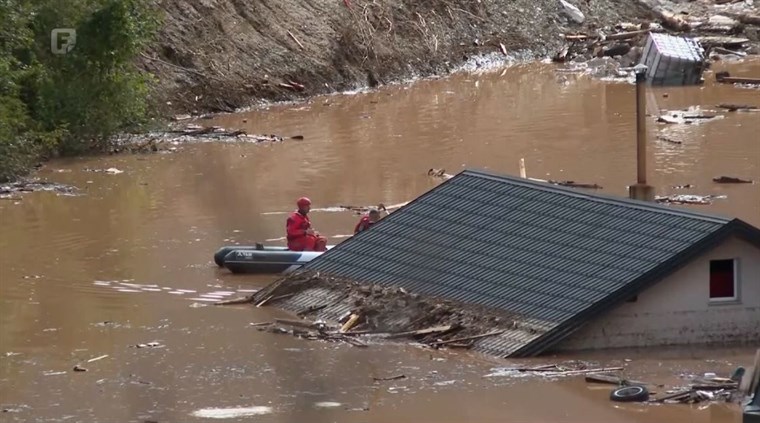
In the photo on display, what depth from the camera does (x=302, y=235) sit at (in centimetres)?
2083

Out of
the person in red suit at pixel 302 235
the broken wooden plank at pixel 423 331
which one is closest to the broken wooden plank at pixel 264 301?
the person in red suit at pixel 302 235

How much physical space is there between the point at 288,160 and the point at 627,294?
49.2 ft

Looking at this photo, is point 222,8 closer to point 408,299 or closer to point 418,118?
point 418,118

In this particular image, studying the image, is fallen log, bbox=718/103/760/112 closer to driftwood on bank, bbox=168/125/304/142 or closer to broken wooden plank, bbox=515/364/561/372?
driftwood on bank, bbox=168/125/304/142

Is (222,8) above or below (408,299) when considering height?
above

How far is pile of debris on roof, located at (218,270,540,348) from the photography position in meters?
16.6

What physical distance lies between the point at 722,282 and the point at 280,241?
26.1ft

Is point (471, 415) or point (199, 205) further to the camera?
point (199, 205)

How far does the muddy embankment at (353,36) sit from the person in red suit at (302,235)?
49.3 feet

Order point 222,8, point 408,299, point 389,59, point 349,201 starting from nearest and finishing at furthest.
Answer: point 408,299 → point 349,201 → point 222,8 → point 389,59

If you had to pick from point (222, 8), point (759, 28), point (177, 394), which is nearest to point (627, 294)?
point (177, 394)

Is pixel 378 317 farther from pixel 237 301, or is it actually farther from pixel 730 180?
pixel 730 180

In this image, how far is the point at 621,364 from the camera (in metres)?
15.7

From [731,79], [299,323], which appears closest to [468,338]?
[299,323]
